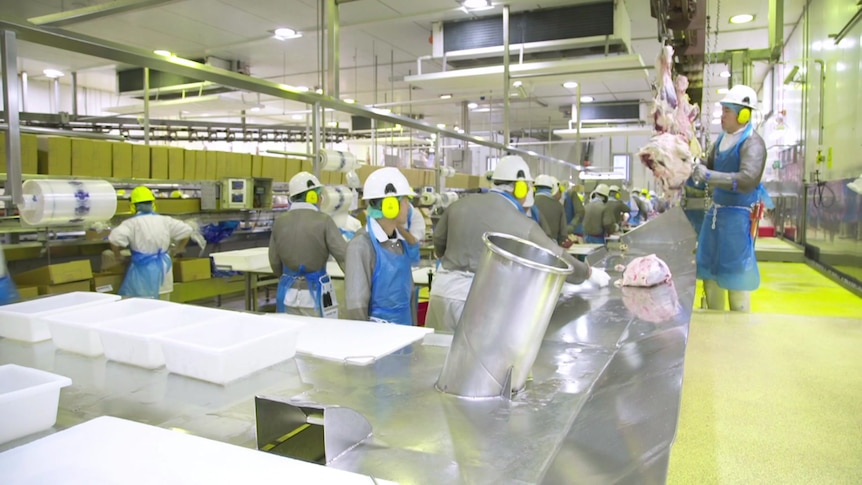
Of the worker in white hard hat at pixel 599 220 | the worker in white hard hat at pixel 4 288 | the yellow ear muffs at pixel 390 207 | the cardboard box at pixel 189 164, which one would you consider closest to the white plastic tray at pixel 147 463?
the worker in white hard hat at pixel 4 288

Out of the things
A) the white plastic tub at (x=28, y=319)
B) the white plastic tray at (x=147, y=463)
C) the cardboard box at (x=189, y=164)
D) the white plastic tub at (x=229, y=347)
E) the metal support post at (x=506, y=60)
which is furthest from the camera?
the cardboard box at (x=189, y=164)

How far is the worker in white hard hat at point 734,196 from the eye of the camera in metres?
3.29

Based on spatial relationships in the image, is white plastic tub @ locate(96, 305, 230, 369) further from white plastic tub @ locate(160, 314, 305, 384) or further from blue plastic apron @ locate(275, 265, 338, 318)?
blue plastic apron @ locate(275, 265, 338, 318)

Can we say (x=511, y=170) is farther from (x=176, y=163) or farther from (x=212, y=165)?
(x=212, y=165)

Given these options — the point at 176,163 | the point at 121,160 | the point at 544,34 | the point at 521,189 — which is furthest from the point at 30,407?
the point at 544,34

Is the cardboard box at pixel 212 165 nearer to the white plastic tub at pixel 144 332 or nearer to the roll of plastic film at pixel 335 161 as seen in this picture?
the roll of plastic film at pixel 335 161

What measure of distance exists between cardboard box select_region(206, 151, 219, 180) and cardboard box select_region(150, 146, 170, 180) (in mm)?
653

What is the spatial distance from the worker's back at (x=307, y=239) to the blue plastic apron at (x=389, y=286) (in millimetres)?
950

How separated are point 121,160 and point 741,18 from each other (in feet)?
25.6

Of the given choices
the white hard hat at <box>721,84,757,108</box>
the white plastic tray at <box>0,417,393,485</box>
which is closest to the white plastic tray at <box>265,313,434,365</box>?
the white plastic tray at <box>0,417,393,485</box>

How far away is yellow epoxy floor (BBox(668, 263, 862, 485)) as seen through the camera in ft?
5.82

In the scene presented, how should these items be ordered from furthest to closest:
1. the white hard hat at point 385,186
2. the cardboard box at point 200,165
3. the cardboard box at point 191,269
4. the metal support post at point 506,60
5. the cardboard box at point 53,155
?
1. the cardboard box at point 191,269
2. the cardboard box at point 200,165
3. the metal support post at point 506,60
4. the cardboard box at point 53,155
5. the white hard hat at point 385,186

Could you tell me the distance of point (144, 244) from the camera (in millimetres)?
5320

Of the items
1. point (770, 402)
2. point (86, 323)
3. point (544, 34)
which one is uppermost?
point (544, 34)
